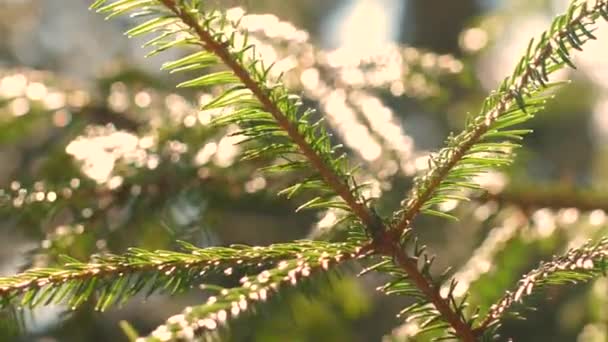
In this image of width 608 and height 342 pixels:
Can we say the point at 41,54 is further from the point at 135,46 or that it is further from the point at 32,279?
the point at 32,279

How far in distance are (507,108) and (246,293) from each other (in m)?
0.14

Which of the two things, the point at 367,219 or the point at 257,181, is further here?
the point at 257,181

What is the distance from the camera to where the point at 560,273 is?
0.39 meters

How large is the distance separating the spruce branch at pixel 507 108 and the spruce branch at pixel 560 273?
5cm

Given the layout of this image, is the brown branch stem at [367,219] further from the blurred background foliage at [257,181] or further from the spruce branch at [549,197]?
the spruce branch at [549,197]

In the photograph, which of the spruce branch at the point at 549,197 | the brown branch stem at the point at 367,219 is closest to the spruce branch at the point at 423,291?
the brown branch stem at the point at 367,219

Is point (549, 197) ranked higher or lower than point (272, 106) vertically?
lower

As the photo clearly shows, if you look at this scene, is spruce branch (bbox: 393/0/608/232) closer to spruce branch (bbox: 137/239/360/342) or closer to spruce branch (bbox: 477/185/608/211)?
spruce branch (bbox: 137/239/360/342)

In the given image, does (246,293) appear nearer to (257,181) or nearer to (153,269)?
(153,269)

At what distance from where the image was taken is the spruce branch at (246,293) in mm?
335

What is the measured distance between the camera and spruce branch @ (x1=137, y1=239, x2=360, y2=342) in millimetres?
335

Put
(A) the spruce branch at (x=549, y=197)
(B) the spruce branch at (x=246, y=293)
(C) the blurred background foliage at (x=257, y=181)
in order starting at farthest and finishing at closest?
1. (A) the spruce branch at (x=549, y=197)
2. (C) the blurred background foliage at (x=257, y=181)
3. (B) the spruce branch at (x=246, y=293)

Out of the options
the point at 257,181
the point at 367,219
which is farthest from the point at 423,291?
the point at 257,181

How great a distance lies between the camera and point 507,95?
371 millimetres
